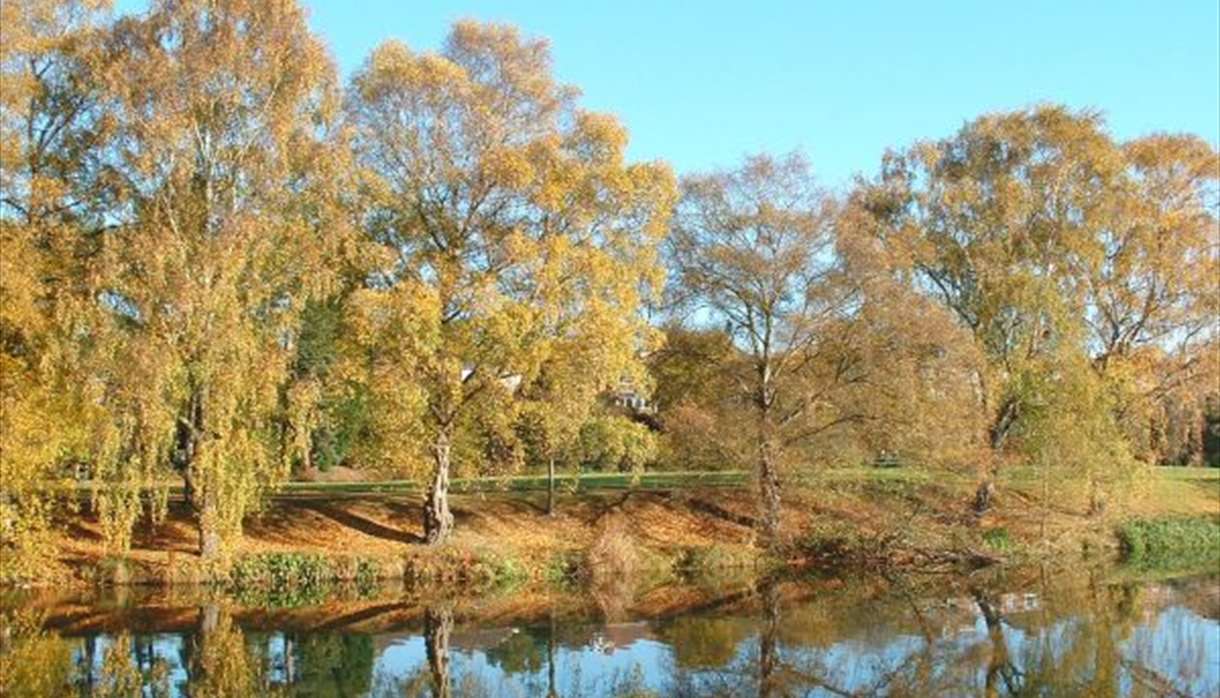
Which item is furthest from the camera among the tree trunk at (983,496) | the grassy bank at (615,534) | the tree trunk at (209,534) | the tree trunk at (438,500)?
the tree trunk at (983,496)

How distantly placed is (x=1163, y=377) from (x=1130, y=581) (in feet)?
41.2

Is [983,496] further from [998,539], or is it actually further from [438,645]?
[438,645]

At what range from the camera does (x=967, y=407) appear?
37156 millimetres

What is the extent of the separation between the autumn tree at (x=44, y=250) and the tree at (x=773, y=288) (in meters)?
17.3

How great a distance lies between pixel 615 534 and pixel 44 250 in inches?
642

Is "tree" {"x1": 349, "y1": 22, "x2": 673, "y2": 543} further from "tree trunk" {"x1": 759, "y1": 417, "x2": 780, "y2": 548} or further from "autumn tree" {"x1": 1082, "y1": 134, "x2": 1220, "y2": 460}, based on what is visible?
"autumn tree" {"x1": 1082, "y1": 134, "x2": 1220, "y2": 460}

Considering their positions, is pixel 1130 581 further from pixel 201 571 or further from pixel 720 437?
pixel 201 571

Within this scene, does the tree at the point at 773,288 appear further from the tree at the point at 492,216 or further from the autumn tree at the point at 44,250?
the autumn tree at the point at 44,250

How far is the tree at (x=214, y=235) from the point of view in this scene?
27938mm

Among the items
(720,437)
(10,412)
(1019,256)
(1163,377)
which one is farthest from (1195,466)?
(10,412)

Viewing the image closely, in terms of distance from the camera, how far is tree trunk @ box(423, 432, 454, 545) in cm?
3338

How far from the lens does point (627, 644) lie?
23.5 m

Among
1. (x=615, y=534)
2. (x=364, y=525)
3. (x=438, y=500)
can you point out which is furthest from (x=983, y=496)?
(x=364, y=525)

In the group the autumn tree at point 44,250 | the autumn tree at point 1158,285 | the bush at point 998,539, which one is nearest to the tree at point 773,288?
the bush at point 998,539
